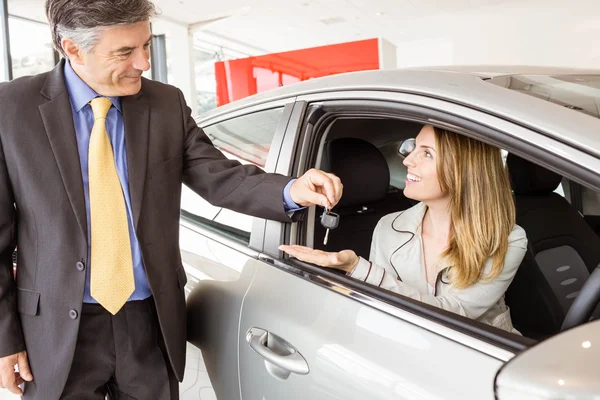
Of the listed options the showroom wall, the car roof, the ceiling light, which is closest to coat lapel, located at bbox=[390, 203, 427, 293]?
the car roof

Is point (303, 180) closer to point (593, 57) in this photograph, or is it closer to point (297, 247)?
point (297, 247)

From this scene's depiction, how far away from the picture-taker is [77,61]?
124cm

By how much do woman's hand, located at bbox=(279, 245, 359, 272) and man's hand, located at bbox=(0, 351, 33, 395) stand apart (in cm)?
60

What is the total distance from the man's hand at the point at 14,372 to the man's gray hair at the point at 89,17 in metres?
0.66

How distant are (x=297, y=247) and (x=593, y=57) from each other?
11.5 metres

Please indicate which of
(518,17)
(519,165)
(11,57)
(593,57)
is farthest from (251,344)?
(518,17)

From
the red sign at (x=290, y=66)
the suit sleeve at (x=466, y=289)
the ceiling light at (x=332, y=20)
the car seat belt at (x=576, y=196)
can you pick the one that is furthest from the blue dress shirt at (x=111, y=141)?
the ceiling light at (x=332, y=20)

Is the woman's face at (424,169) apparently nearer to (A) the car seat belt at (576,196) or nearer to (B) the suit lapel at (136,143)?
(B) the suit lapel at (136,143)

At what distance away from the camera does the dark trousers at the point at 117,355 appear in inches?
49.2

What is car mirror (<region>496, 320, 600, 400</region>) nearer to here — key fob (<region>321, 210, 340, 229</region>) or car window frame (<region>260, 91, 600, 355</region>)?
car window frame (<region>260, 91, 600, 355</region>)

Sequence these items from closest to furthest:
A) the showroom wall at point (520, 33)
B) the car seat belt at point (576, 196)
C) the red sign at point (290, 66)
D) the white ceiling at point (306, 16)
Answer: the car seat belt at point (576, 196) → the red sign at point (290, 66) → the white ceiling at point (306, 16) → the showroom wall at point (520, 33)

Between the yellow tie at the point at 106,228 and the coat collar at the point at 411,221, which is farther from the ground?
the yellow tie at the point at 106,228

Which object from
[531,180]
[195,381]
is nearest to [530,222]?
[531,180]

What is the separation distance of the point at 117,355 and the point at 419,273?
0.73 metres
